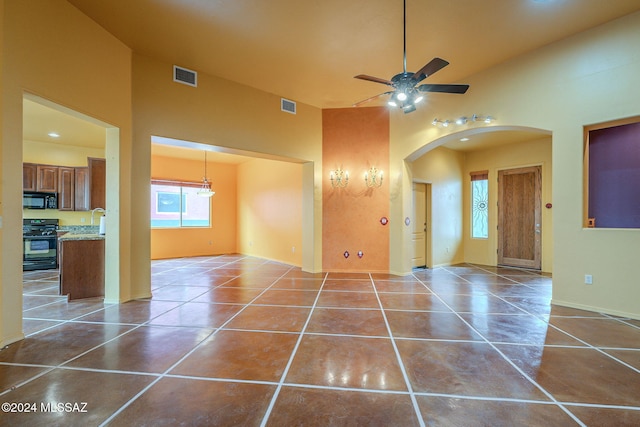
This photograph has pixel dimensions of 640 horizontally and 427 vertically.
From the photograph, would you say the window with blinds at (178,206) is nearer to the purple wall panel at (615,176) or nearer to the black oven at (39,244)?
the black oven at (39,244)

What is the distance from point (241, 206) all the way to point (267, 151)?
15.1 feet

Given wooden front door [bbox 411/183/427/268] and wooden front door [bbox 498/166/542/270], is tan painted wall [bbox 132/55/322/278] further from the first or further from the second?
wooden front door [bbox 498/166/542/270]

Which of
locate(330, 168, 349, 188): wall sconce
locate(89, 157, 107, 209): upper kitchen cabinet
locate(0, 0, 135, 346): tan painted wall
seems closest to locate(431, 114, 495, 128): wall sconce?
locate(330, 168, 349, 188): wall sconce

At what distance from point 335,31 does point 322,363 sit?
3840 millimetres

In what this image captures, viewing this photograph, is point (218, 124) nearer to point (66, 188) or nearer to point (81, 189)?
point (81, 189)

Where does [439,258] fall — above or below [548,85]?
below

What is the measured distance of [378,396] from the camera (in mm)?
1812

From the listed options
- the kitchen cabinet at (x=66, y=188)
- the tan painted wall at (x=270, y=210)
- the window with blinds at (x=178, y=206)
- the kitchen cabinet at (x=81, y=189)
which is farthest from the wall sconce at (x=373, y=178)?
the kitchen cabinet at (x=66, y=188)

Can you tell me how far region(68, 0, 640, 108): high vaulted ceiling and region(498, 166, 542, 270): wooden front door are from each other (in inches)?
134

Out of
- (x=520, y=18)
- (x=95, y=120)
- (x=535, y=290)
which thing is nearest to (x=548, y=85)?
(x=520, y=18)

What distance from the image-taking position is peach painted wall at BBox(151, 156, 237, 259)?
8.08 m

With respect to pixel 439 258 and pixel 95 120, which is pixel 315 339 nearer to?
pixel 95 120

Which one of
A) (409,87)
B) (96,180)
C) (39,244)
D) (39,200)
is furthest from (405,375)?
(39,200)

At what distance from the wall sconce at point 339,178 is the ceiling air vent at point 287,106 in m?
1.54
